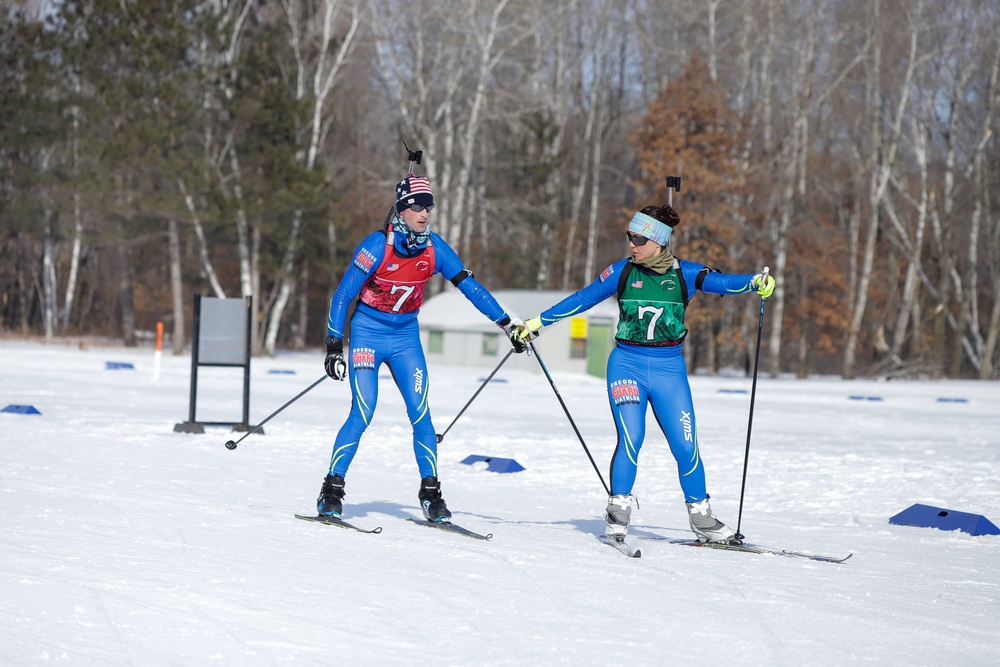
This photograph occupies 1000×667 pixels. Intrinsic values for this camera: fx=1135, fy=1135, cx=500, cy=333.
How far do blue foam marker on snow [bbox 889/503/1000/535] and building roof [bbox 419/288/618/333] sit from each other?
79.4ft

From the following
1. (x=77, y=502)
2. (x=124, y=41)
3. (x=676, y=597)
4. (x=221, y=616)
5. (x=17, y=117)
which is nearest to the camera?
(x=221, y=616)

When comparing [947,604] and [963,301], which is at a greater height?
[963,301]

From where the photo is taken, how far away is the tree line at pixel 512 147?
110 ft

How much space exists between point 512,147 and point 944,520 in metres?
39.5

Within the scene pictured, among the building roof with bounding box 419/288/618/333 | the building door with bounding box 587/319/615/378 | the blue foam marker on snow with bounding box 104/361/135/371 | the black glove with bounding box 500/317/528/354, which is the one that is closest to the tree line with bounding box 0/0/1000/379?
the building roof with bounding box 419/288/618/333

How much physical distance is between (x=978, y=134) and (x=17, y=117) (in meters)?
31.8

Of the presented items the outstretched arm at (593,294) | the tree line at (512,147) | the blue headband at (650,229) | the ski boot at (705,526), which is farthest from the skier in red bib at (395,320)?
the tree line at (512,147)

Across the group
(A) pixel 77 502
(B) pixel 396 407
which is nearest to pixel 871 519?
(A) pixel 77 502

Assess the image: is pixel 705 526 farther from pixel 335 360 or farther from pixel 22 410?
pixel 22 410

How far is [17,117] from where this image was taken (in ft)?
116

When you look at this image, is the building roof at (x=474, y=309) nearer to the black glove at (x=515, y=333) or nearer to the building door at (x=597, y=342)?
the building door at (x=597, y=342)

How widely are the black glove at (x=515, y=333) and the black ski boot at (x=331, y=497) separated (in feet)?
4.24

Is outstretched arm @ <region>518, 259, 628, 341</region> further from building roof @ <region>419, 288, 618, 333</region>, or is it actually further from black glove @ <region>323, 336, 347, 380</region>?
building roof @ <region>419, 288, 618, 333</region>

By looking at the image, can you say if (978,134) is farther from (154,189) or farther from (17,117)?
(17,117)
